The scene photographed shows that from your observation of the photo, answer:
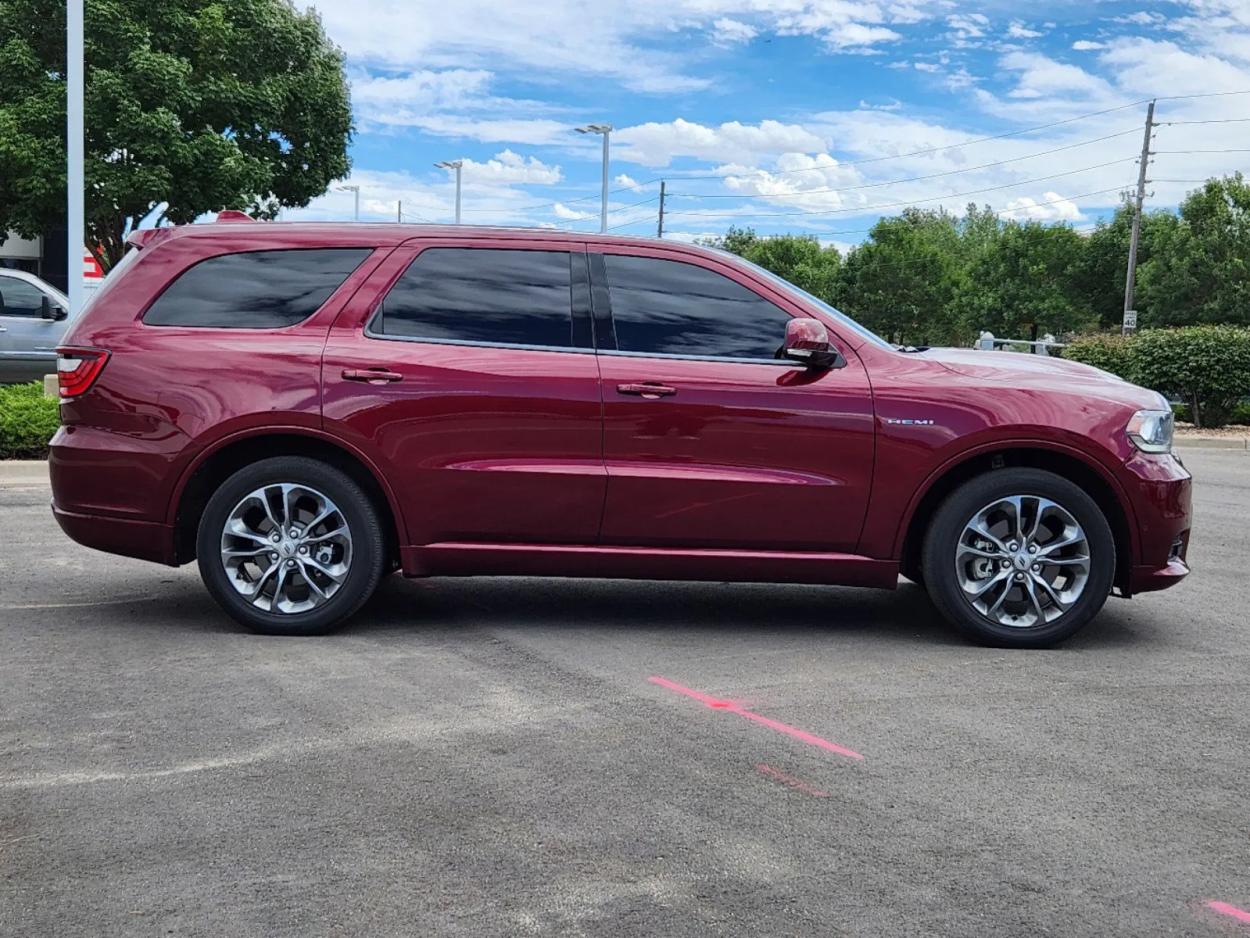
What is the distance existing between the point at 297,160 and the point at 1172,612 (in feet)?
106

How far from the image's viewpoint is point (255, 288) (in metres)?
5.92

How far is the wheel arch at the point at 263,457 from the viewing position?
5.74m

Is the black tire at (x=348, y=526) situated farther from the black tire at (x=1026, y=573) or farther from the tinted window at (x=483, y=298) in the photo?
the black tire at (x=1026, y=573)

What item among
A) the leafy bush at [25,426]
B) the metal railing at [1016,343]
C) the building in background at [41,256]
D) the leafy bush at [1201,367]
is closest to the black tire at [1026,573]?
the metal railing at [1016,343]

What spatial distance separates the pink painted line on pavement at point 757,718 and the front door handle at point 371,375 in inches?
66.9

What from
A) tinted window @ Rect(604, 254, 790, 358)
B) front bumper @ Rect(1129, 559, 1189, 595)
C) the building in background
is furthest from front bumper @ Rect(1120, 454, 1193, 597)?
the building in background

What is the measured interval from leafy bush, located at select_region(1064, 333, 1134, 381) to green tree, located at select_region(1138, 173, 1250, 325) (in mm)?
32578

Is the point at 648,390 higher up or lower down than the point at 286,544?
higher up

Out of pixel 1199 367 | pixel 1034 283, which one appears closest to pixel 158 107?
pixel 1199 367

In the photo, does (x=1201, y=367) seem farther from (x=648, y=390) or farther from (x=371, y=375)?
(x=371, y=375)

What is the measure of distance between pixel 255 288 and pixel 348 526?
44.9 inches

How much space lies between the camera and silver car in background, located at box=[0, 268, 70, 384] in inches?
693

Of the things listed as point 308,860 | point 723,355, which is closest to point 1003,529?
point 723,355

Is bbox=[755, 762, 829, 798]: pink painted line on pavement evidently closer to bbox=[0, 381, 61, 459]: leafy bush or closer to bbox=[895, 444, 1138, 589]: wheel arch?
bbox=[895, 444, 1138, 589]: wheel arch
